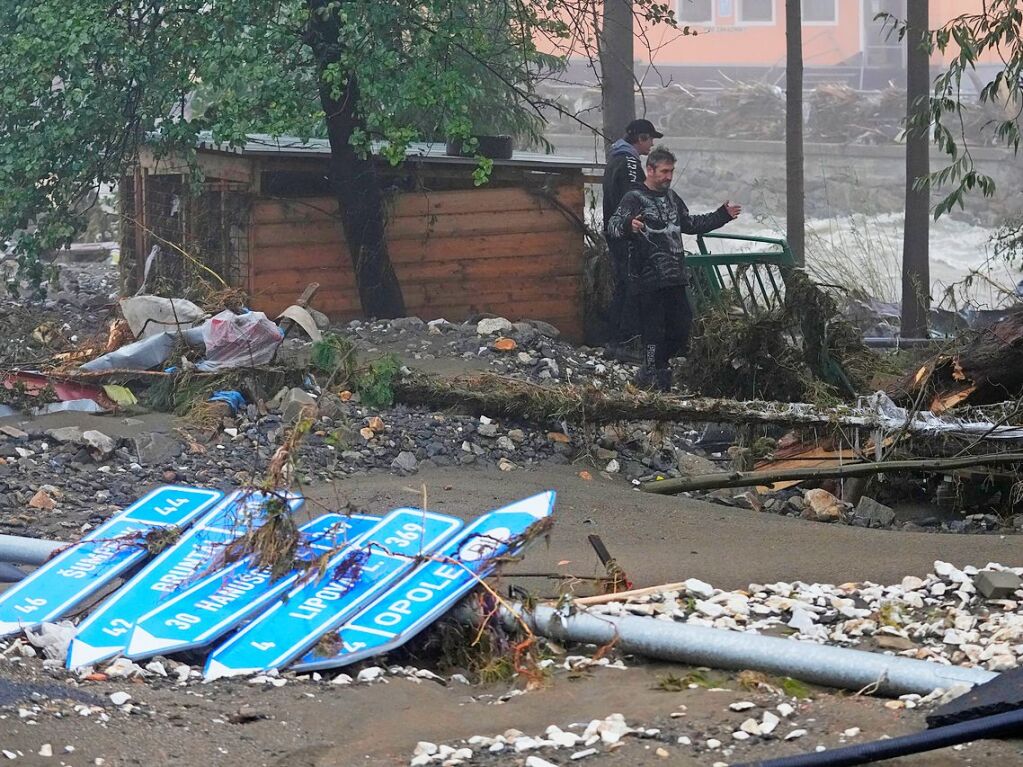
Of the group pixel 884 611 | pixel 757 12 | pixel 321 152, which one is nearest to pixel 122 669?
pixel 884 611

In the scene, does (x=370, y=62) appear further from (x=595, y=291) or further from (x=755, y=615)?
(x=755, y=615)

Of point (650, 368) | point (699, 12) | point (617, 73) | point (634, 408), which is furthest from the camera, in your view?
point (699, 12)

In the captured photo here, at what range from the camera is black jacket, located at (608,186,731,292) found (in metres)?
9.08

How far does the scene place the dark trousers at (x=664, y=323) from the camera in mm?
9172

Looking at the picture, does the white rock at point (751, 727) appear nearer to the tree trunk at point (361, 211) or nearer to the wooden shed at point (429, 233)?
the tree trunk at point (361, 211)

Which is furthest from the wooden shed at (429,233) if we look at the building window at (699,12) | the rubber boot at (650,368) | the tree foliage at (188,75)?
the building window at (699,12)

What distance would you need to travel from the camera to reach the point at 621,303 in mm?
11000

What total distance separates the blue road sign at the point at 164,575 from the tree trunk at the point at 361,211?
5.34 meters

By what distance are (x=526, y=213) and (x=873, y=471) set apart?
5313 mm

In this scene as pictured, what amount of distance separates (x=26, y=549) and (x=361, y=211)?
5.85m

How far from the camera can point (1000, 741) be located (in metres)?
3.30

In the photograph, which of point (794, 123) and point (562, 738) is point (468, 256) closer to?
point (794, 123)

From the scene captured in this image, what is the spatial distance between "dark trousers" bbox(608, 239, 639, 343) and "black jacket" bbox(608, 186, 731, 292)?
1.00 meters

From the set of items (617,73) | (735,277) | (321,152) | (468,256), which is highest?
(617,73)
